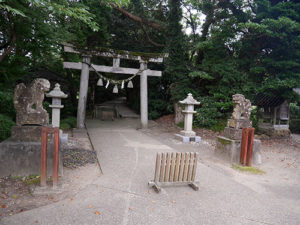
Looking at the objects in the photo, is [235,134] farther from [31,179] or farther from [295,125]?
[295,125]

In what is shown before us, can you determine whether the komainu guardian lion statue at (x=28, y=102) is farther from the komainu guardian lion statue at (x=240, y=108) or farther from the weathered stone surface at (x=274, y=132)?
the weathered stone surface at (x=274, y=132)

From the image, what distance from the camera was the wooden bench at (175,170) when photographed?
14.7 ft

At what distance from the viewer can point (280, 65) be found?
1087 cm

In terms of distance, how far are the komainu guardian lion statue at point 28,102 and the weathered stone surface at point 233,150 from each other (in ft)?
18.7

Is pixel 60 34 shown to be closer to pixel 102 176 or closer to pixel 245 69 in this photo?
pixel 102 176

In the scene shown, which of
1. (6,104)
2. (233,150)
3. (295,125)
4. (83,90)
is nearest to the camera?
(233,150)

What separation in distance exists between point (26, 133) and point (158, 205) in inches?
141

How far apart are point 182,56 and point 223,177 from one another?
10.7m

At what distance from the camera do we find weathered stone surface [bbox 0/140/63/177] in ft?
15.8

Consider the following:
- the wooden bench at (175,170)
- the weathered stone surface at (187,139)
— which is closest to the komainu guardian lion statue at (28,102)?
the wooden bench at (175,170)

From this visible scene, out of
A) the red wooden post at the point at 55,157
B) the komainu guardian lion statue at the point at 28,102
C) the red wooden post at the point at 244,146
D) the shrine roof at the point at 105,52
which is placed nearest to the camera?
the red wooden post at the point at 55,157

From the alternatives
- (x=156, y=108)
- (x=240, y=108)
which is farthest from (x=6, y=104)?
(x=156, y=108)

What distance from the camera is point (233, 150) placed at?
6.82 meters

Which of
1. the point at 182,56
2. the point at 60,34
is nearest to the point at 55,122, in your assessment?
the point at 60,34
